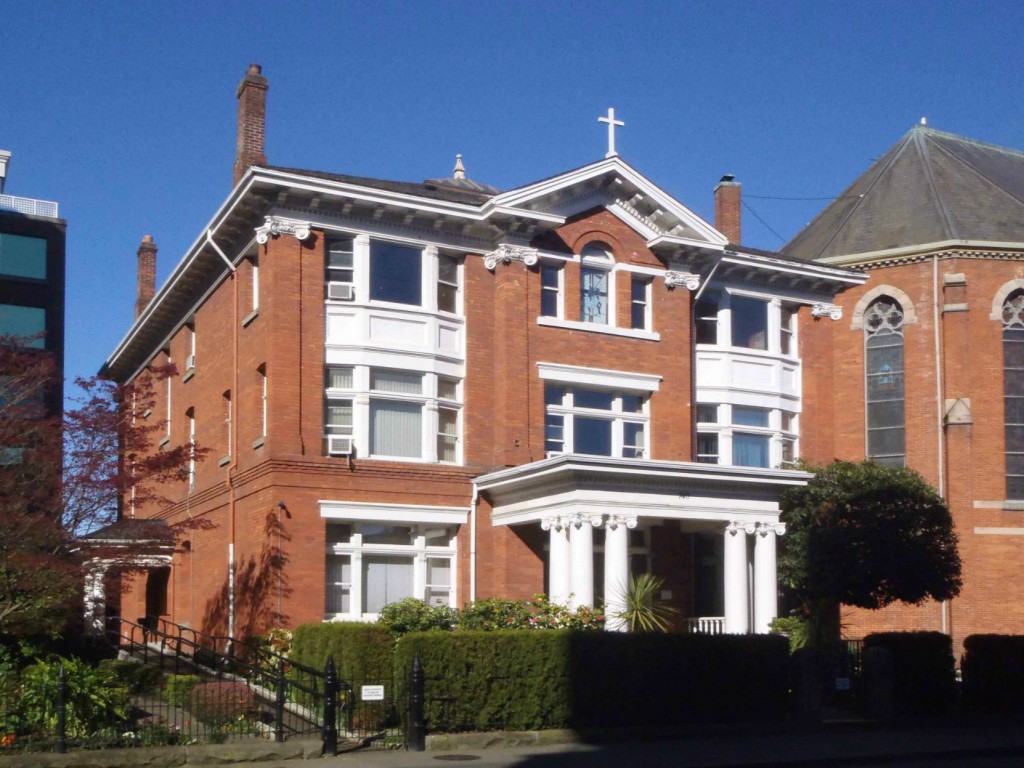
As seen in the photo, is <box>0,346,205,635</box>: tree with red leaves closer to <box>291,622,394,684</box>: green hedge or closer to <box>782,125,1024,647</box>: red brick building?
<box>291,622,394,684</box>: green hedge

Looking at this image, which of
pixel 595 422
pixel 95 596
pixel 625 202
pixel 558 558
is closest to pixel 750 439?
pixel 595 422

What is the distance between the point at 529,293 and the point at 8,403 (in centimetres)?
1205

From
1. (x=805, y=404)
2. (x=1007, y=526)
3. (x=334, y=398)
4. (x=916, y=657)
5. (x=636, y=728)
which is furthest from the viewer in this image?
(x=1007, y=526)

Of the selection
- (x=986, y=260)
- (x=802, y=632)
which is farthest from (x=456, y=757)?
(x=986, y=260)

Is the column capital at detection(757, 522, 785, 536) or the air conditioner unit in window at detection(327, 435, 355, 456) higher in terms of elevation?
the air conditioner unit in window at detection(327, 435, 355, 456)

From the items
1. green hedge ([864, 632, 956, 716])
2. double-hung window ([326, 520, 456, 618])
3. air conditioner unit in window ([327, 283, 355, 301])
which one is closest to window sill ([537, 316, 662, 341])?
air conditioner unit in window ([327, 283, 355, 301])

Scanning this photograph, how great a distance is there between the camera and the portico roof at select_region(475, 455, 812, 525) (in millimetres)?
26859

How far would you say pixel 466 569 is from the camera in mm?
29188

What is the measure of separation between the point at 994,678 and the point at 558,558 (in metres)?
9.03

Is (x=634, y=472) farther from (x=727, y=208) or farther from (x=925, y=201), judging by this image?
(x=925, y=201)

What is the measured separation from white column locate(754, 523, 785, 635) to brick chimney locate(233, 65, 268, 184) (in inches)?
572

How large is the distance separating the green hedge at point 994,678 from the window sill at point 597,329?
10.3 m

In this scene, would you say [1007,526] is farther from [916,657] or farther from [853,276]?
[916,657]

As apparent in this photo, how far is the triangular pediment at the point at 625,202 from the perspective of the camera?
1188 inches
